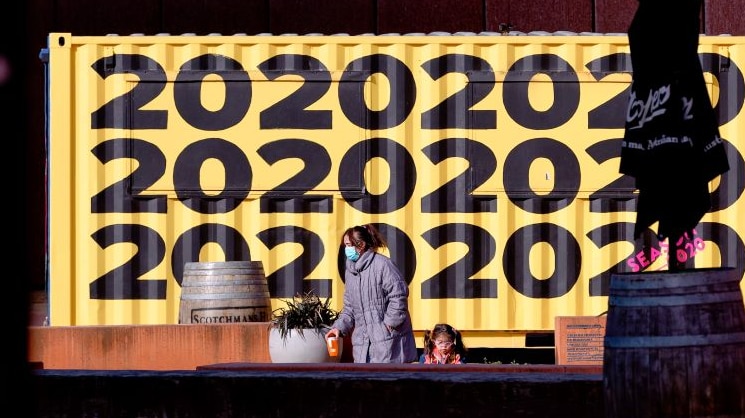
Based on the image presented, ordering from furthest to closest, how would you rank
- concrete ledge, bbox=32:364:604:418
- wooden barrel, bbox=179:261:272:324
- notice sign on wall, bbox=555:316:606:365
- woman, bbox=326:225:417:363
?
wooden barrel, bbox=179:261:272:324 < notice sign on wall, bbox=555:316:606:365 < woman, bbox=326:225:417:363 < concrete ledge, bbox=32:364:604:418

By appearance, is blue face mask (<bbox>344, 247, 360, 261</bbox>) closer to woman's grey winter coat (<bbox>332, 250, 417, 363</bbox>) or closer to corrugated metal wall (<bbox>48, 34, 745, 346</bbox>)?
woman's grey winter coat (<bbox>332, 250, 417, 363</bbox>)

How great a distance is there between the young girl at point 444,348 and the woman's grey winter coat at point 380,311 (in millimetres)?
190

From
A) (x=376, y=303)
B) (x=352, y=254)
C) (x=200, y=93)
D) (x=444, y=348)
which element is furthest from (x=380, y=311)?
(x=200, y=93)

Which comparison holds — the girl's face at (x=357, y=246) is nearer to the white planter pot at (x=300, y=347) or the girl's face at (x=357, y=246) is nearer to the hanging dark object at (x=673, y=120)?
the white planter pot at (x=300, y=347)

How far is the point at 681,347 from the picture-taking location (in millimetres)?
5781

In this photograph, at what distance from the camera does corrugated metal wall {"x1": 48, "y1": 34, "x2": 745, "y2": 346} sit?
12.3 m

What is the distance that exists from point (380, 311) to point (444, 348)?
589 millimetres

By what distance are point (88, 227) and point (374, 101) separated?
9.16 feet

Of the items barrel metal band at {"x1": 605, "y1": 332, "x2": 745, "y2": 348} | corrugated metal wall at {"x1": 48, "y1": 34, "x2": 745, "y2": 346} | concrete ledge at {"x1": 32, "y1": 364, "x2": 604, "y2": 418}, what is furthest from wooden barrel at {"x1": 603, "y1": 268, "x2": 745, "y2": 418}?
corrugated metal wall at {"x1": 48, "y1": 34, "x2": 745, "y2": 346}

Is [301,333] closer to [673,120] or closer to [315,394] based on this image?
[315,394]

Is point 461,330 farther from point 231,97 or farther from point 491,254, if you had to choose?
point 231,97

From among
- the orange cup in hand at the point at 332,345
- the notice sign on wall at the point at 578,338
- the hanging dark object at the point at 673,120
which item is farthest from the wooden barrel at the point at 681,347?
the notice sign on wall at the point at 578,338

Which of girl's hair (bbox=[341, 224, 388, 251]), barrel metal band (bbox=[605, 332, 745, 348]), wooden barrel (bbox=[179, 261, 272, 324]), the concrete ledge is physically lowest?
the concrete ledge

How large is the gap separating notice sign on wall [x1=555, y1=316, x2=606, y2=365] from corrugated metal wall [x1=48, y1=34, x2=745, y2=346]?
0.84 m
